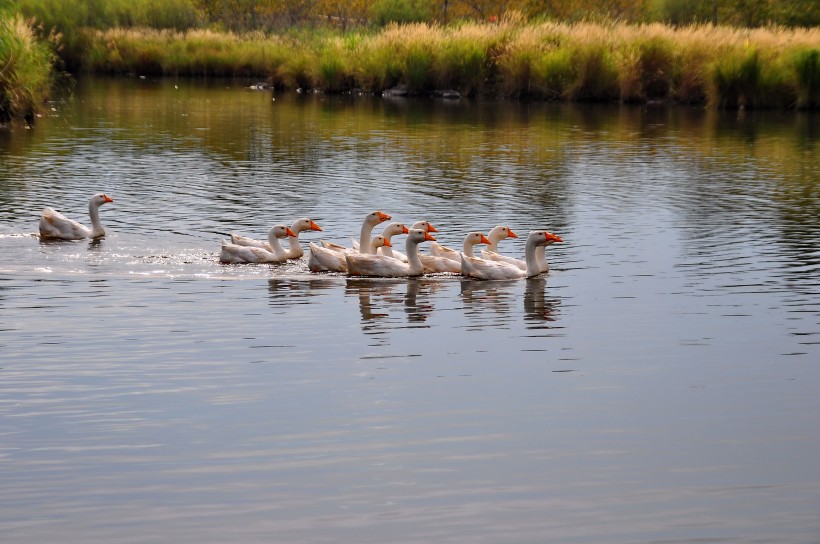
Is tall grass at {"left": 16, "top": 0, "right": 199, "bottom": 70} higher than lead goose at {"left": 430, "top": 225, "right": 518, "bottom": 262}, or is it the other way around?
tall grass at {"left": 16, "top": 0, "right": 199, "bottom": 70}

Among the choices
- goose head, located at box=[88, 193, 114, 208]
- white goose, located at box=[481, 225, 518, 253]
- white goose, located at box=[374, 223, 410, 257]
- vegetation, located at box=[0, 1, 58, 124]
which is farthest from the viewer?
vegetation, located at box=[0, 1, 58, 124]

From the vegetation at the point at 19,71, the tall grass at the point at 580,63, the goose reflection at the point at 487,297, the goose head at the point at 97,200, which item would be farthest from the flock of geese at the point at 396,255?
the tall grass at the point at 580,63

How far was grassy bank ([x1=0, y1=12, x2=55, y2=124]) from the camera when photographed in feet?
88.1

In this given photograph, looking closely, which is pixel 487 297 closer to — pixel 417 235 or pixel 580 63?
pixel 417 235

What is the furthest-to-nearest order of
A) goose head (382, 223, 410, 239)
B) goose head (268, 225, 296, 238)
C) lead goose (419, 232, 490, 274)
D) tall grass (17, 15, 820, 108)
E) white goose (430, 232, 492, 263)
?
tall grass (17, 15, 820, 108), goose head (382, 223, 410, 239), goose head (268, 225, 296, 238), white goose (430, 232, 492, 263), lead goose (419, 232, 490, 274)

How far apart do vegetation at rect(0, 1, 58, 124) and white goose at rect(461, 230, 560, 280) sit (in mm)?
14358

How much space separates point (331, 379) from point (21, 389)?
2.28m

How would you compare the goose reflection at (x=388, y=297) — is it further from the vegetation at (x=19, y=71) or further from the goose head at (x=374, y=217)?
the vegetation at (x=19, y=71)

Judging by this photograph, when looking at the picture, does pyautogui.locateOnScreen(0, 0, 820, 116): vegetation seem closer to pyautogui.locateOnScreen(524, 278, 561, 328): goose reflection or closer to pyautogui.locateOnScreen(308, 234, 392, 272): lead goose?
pyautogui.locateOnScreen(308, 234, 392, 272): lead goose

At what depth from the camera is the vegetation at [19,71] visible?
26.7m

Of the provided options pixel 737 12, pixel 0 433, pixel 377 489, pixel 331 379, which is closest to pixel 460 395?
pixel 331 379

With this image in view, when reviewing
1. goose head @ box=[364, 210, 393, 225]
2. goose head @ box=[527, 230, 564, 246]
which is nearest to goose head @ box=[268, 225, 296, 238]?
goose head @ box=[364, 210, 393, 225]

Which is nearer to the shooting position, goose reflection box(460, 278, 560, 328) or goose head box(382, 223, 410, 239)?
goose reflection box(460, 278, 560, 328)

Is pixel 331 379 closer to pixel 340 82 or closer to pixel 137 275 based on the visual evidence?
pixel 137 275
